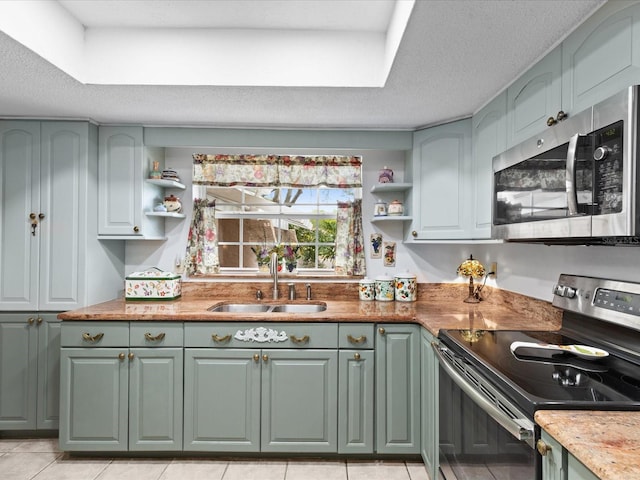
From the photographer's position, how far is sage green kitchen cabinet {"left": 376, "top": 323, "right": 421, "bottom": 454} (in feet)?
8.00

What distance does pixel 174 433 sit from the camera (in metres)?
2.44

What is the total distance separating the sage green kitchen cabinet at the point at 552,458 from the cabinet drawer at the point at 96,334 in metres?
2.15

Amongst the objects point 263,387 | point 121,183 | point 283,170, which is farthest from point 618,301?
Result: point 121,183

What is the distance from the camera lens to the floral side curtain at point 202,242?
3158 millimetres

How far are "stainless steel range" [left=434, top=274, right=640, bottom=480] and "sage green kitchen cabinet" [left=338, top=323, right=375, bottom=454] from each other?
1.75 ft

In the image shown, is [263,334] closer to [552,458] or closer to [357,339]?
[357,339]

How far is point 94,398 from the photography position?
8.04 ft

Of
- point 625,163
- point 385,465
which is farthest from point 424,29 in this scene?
point 385,465

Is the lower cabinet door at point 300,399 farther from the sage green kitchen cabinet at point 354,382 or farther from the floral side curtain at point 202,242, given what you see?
the floral side curtain at point 202,242

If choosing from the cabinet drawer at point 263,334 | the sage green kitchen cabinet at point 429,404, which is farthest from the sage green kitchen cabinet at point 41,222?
the sage green kitchen cabinet at point 429,404

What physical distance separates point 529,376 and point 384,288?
1.61 m

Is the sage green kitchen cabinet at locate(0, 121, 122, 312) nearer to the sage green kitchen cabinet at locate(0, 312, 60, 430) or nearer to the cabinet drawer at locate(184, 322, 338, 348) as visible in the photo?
the sage green kitchen cabinet at locate(0, 312, 60, 430)

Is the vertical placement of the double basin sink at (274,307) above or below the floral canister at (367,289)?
below

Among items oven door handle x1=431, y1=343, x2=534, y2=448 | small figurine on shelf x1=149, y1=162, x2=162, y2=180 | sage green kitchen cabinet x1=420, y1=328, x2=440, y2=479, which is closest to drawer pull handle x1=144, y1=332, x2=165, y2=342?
small figurine on shelf x1=149, y1=162, x2=162, y2=180
